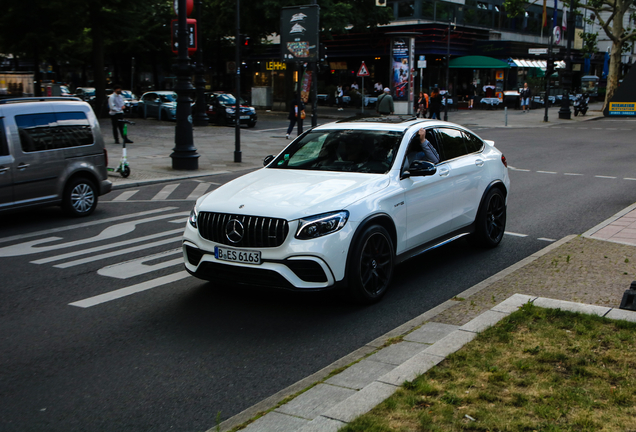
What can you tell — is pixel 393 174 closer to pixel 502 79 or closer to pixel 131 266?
pixel 131 266

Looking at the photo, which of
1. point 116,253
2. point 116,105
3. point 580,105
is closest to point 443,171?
point 116,253

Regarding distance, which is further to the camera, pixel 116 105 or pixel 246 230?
pixel 116 105

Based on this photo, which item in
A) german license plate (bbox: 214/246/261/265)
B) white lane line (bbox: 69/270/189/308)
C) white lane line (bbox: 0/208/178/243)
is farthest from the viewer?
white lane line (bbox: 0/208/178/243)

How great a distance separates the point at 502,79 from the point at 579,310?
50.7m

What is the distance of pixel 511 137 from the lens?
27.5m

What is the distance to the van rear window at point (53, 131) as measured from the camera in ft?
32.7

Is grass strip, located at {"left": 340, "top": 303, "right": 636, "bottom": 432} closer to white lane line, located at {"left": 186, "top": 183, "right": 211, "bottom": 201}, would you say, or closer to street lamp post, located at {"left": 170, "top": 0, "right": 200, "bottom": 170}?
white lane line, located at {"left": 186, "top": 183, "right": 211, "bottom": 201}

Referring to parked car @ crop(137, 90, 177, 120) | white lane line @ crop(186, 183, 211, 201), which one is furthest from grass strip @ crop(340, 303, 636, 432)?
Answer: parked car @ crop(137, 90, 177, 120)

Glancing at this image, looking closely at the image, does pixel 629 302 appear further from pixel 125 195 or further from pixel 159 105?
Result: pixel 159 105

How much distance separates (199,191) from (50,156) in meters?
3.77

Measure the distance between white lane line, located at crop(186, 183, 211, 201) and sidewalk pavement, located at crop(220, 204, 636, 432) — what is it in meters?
6.96

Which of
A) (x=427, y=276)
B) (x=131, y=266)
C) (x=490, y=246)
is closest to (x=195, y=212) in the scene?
(x=131, y=266)

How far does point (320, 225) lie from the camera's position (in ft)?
18.6

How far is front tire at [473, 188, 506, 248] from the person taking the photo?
815 cm
